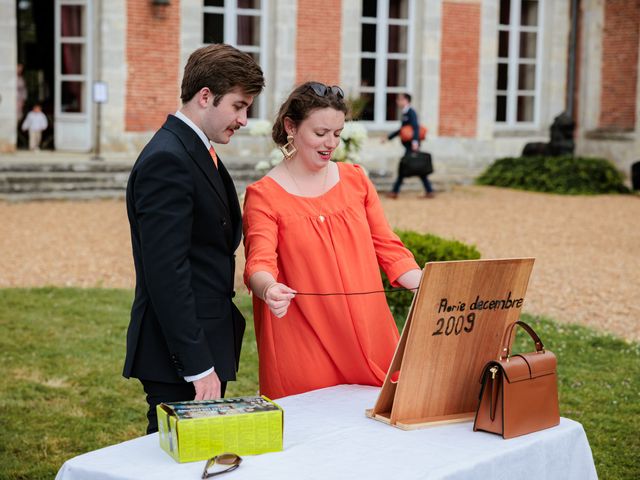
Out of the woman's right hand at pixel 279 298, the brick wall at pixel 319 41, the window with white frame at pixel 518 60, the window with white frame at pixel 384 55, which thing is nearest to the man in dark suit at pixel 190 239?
the woman's right hand at pixel 279 298

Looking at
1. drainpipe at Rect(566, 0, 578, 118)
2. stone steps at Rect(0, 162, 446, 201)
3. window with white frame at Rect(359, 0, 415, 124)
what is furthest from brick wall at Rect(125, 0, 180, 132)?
drainpipe at Rect(566, 0, 578, 118)

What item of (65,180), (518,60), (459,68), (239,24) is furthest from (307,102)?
(518,60)

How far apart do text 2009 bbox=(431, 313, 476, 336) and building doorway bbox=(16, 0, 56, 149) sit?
16151 mm

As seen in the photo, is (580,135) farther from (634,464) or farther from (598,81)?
(634,464)

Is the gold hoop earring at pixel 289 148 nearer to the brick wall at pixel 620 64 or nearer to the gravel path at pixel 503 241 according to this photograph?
the gravel path at pixel 503 241

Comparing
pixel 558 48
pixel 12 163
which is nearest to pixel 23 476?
pixel 12 163

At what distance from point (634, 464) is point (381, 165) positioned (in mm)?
12734

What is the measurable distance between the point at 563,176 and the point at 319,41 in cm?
457

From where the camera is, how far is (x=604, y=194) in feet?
54.1

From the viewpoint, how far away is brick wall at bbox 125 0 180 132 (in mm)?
15219

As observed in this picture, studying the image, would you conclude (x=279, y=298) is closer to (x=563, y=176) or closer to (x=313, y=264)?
(x=313, y=264)

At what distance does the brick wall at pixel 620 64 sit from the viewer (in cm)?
1839

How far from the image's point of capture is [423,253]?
22.6 feet

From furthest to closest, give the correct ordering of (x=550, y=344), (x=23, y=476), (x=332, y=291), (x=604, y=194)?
(x=604, y=194)
(x=550, y=344)
(x=23, y=476)
(x=332, y=291)
